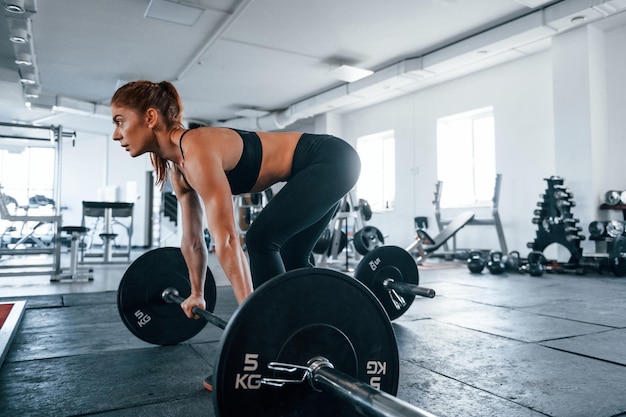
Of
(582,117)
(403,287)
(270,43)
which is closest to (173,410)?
(403,287)

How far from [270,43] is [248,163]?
172 inches

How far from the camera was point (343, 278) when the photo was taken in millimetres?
869

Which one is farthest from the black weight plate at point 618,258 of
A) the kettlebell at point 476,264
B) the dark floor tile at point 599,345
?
the dark floor tile at point 599,345

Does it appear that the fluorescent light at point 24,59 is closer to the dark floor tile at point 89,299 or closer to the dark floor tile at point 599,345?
the dark floor tile at point 89,299

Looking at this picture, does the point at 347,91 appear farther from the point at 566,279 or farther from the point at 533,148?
the point at 566,279

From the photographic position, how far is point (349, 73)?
5.84m

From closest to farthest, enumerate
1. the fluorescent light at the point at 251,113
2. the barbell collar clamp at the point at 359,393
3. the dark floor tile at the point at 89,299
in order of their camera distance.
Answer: the barbell collar clamp at the point at 359,393 < the dark floor tile at the point at 89,299 < the fluorescent light at the point at 251,113

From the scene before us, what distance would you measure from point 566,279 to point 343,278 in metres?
3.82

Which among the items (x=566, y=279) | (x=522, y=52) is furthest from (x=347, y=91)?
(x=566, y=279)

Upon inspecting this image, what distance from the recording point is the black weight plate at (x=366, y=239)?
4.16 metres

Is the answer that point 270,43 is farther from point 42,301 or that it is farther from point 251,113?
point 42,301

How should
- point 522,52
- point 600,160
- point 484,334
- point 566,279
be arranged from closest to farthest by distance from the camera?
point 484,334
point 566,279
point 600,160
point 522,52

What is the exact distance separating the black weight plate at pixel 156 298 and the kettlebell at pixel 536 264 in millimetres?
3438

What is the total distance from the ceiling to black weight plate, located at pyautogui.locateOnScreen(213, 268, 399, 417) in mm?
3906
